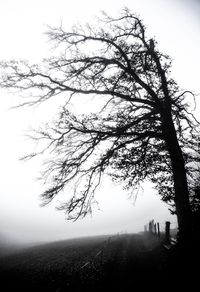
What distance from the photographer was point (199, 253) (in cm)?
845

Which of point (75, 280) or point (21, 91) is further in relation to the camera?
point (21, 91)

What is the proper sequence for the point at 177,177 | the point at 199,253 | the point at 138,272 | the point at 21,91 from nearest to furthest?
the point at 199,253 → the point at 138,272 → the point at 177,177 → the point at 21,91

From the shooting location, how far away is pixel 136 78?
1284 cm

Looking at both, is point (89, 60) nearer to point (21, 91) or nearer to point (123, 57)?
point (123, 57)

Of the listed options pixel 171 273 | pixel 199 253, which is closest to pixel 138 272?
pixel 171 273

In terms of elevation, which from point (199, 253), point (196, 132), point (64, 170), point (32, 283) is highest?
point (196, 132)

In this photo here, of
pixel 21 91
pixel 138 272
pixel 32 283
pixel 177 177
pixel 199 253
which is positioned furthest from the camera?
pixel 21 91

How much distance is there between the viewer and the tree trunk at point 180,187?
1085 centimetres

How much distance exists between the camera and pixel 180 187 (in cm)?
1141

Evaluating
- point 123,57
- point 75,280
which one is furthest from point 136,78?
point 75,280

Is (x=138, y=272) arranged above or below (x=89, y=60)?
below

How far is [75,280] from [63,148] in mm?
5919

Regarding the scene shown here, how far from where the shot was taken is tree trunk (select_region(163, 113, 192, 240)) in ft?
35.6

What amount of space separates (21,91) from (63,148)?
11.5 ft
